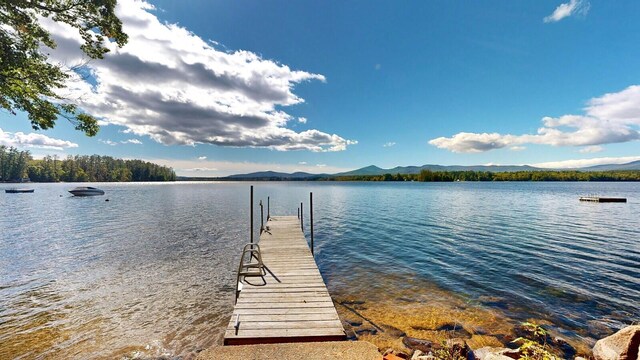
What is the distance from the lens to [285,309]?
820cm

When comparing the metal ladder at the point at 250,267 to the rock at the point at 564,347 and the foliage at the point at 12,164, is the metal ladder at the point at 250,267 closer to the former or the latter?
the rock at the point at 564,347

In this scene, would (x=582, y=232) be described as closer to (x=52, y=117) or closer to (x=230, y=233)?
(x=230, y=233)

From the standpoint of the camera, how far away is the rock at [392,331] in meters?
9.70

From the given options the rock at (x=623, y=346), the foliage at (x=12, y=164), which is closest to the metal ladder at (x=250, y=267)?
the rock at (x=623, y=346)

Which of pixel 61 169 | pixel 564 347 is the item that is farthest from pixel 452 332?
pixel 61 169

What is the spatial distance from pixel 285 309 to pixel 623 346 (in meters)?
8.27

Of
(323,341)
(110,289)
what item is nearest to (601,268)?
(323,341)

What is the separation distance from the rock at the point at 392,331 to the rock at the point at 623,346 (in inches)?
201

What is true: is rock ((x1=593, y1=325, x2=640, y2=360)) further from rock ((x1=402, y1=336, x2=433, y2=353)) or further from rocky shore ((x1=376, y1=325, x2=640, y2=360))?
rock ((x1=402, y1=336, x2=433, y2=353))

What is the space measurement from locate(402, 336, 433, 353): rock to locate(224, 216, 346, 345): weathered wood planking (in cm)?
295

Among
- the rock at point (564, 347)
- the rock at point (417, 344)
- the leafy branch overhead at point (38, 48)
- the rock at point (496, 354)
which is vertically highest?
the leafy branch overhead at point (38, 48)

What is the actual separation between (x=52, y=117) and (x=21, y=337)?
8.25m

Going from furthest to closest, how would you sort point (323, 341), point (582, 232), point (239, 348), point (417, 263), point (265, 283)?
point (582, 232) < point (417, 263) < point (265, 283) < point (323, 341) < point (239, 348)

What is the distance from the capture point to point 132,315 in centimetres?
1100
